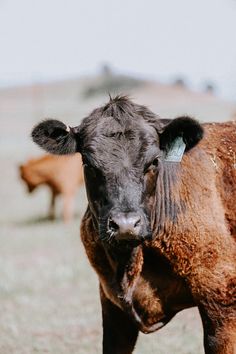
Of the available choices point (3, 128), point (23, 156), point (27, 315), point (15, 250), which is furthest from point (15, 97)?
point (27, 315)

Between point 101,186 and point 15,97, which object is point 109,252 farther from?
point 15,97

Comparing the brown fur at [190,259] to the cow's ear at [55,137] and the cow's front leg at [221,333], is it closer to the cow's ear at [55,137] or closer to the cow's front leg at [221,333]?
the cow's front leg at [221,333]

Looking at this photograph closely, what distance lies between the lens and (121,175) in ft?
16.7

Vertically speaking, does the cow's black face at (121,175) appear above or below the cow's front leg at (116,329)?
above

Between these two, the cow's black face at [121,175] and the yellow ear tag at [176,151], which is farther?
the yellow ear tag at [176,151]

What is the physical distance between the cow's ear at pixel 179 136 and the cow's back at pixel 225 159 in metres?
0.30

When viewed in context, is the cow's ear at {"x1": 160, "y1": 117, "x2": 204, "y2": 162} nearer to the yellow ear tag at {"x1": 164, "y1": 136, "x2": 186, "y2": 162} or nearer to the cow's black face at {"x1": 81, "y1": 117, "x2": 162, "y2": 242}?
the yellow ear tag at {"x1": 164, "y1": 136, "x2": 186, "y2": 162}

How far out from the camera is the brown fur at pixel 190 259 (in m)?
5.32

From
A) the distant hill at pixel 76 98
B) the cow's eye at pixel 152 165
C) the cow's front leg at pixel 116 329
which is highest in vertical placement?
the cow's eye at pixel 152 165

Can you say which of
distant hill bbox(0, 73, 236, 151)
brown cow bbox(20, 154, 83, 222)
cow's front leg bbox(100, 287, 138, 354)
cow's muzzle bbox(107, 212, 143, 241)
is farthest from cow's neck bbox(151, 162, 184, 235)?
distant hill bbox(0, 73, 236, 151)

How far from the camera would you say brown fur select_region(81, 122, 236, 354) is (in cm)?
532

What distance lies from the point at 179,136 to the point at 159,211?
0.56 metres

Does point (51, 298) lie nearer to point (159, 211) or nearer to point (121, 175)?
point (159, 211)

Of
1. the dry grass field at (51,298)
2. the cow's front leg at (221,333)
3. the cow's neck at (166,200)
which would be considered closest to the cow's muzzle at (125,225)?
the cow's neck at (166,200)
